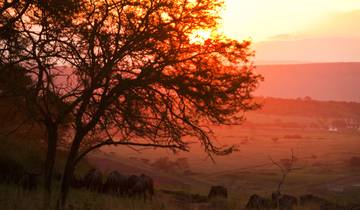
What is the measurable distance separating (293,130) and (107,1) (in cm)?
12745

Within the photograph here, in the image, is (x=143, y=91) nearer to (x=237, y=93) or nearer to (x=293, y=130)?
(x=237, y=93)

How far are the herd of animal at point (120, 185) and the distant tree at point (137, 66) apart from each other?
6.03 m

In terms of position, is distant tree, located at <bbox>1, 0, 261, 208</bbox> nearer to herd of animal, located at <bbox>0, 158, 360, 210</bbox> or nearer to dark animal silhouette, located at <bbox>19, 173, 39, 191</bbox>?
dark animal silhouette, located at <bbox>19, 173, 39, 191</bbox>

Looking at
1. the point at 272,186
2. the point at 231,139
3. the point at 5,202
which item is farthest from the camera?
the point at 231,139

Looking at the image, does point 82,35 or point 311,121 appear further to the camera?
point 311,121

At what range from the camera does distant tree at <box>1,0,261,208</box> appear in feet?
44.4

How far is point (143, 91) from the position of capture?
15000mm

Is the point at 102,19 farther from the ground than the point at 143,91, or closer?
farther from the ground

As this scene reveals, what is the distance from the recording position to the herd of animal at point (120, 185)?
21.0 metres

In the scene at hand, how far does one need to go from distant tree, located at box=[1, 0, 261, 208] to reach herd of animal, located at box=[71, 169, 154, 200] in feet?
19.8

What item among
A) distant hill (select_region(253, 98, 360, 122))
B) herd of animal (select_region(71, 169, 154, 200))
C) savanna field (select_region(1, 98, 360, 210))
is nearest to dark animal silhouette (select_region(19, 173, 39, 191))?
savanna field (select_region(1, 98, 360, 210))

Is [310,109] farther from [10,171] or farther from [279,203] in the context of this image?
[10,171]

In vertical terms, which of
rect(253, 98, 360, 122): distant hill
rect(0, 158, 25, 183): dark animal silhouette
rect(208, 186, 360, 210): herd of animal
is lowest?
rect(208, 186, 360, 210): herd of animal

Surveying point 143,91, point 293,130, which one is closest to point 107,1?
point 143,91
